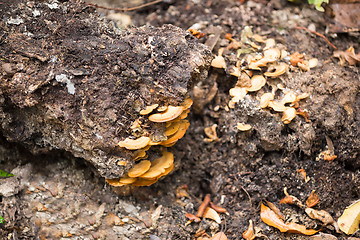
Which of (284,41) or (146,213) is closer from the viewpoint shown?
(146,213)

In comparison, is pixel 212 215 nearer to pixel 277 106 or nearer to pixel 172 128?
pixel 172 128

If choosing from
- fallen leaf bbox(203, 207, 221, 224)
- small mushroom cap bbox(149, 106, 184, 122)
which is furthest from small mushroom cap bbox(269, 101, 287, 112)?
fallen leaf bbox(203, 207, 221, 224)

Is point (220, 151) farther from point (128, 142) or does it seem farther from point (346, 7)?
point (346, 7)

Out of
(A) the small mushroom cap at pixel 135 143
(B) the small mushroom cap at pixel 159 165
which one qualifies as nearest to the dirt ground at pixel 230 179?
(B) the small mushroom cap at pixel 159 165

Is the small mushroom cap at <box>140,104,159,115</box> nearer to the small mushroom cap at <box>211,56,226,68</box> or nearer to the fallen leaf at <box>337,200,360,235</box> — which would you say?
the small mushroom cap at <box>211,56,226,68</box>

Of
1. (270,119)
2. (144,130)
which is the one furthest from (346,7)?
(144,130)

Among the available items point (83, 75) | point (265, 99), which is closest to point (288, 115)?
point (265, 99)
